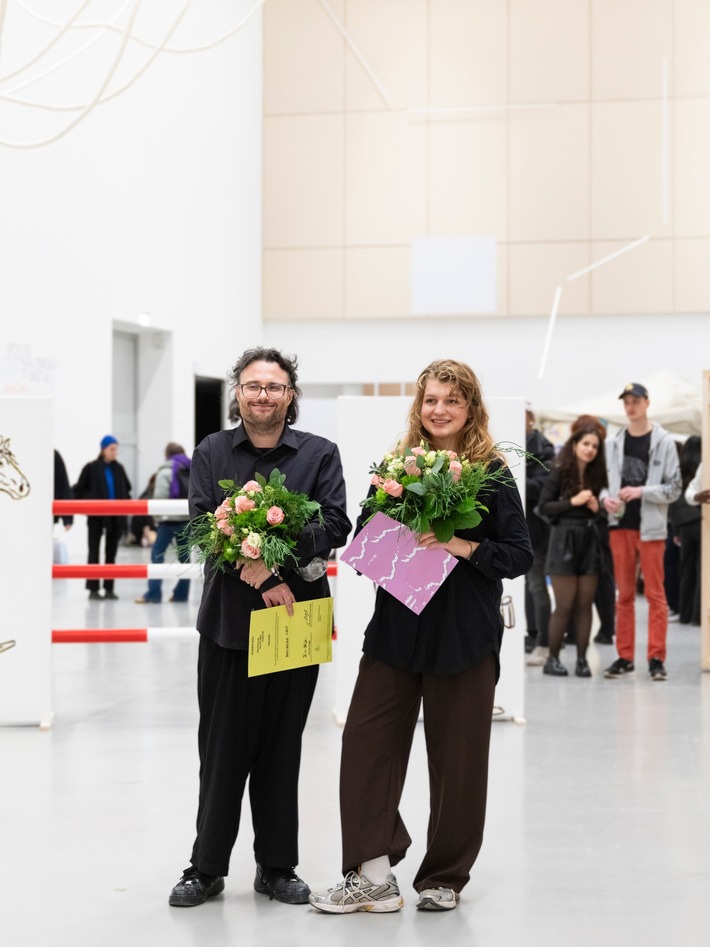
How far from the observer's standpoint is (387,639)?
3.65m

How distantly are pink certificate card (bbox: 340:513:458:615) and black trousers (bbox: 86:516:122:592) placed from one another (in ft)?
29.1

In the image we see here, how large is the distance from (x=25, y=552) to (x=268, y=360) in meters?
2.91

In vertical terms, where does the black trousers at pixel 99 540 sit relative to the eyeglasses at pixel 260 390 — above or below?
below

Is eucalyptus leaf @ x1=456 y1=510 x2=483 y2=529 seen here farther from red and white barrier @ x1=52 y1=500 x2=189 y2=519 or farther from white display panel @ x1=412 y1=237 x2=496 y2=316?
white display panel @ x1=412 y1=237 x2=496 y2=316

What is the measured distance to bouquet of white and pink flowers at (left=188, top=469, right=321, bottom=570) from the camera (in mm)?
3506

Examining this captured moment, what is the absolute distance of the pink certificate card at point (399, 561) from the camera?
3555 millimetres

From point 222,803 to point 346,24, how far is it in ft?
60.9

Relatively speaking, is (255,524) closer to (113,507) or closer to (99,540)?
(113,507)

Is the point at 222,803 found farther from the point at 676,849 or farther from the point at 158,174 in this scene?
the point at 158,174

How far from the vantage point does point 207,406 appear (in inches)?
836

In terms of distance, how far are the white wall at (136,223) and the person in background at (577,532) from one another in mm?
8053

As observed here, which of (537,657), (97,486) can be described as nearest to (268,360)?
(537,657)

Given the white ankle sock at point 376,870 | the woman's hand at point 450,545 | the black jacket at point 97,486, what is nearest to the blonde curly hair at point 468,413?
the woman's hand at point 450,545

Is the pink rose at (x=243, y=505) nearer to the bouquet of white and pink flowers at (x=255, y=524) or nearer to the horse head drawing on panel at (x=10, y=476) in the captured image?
the bouquet of white and pink flowers at (x=255, y=524)
